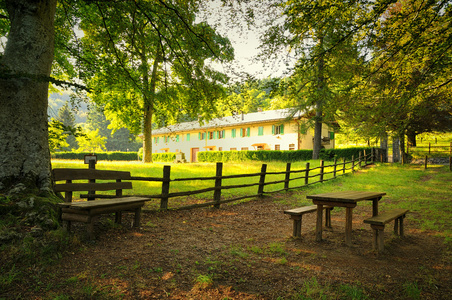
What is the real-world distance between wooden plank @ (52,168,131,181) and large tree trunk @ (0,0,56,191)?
211 mm

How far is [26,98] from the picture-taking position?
165 inches

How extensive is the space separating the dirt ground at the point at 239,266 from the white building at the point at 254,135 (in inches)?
826

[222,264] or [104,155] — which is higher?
[104,155]

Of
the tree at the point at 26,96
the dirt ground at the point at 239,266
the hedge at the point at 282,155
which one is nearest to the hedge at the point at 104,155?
the hedge at the point at 282,155

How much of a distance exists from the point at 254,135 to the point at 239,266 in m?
29.4

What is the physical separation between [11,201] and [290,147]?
90.4ft

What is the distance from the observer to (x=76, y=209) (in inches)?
154

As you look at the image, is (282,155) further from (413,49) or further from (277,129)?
(413,49)

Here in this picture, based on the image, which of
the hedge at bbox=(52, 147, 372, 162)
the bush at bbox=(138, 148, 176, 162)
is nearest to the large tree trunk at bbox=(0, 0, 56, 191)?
the hedge at bbox=(52, 147, 372, 162)

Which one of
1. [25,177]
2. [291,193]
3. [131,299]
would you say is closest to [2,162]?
[25,177]

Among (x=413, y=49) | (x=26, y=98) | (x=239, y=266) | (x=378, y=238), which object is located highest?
(x=413, y=49)

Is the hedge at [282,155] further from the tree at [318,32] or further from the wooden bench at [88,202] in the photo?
the wooden bench at [88,202]

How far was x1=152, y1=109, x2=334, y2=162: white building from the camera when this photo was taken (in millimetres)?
29156

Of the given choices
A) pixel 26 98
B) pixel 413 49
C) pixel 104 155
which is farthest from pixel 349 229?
pixel 104 155
